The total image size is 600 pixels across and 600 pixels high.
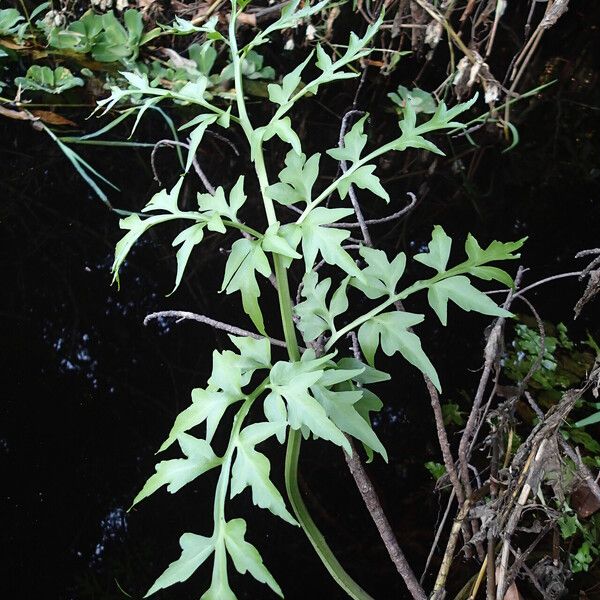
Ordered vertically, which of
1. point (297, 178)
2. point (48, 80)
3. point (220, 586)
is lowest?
point (48, 80)

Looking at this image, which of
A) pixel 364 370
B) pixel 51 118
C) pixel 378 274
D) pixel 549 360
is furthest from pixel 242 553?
pixel 51 118

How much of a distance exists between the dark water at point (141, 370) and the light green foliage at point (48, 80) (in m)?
0.13

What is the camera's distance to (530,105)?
2102mm

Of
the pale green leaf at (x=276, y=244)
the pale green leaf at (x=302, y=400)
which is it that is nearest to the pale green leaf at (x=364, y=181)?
the pale green leaf at (x=276, y=244)

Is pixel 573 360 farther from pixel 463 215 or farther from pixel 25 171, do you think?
pixel 25 171

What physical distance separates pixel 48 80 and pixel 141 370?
1.09m

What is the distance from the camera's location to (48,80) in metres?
1.88

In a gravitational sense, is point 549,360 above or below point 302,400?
below

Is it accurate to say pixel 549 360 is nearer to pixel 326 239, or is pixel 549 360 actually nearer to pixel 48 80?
pixel 326 239

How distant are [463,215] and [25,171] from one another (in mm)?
1058

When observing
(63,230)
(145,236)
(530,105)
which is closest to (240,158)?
(145,236)

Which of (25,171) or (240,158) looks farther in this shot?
(240,158)

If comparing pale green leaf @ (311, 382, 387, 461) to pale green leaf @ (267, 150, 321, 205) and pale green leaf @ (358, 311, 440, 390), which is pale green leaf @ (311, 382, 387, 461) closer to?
pale green leaf @ (358, 311, 440, 390)

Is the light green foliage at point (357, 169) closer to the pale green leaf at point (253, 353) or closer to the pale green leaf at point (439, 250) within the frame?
the pale green leaf at point (439, 250)
